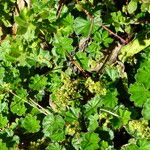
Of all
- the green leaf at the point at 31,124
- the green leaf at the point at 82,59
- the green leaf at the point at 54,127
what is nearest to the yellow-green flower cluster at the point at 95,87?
the green leaf at the point at 82,59

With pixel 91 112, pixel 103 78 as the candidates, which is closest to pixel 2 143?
pixel 91 112

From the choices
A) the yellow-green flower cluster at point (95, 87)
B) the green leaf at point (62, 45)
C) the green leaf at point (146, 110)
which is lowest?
the green leaf at point (146, 110)

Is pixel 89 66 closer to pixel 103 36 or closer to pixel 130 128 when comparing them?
pixel 103 36

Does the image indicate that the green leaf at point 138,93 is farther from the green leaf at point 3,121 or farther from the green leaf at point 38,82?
the green leaf at point 3,121

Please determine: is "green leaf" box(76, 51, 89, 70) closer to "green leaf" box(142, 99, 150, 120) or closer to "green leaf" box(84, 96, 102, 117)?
"green leaf" box(84, 96, 102, 117)

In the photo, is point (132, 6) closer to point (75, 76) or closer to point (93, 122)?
point (75, 76)

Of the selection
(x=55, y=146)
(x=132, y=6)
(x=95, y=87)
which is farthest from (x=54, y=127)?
(x=132, y=6)

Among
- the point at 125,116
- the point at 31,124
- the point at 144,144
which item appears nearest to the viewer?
the point at 144,144

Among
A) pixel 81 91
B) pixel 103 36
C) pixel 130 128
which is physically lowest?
pixel 130 128
